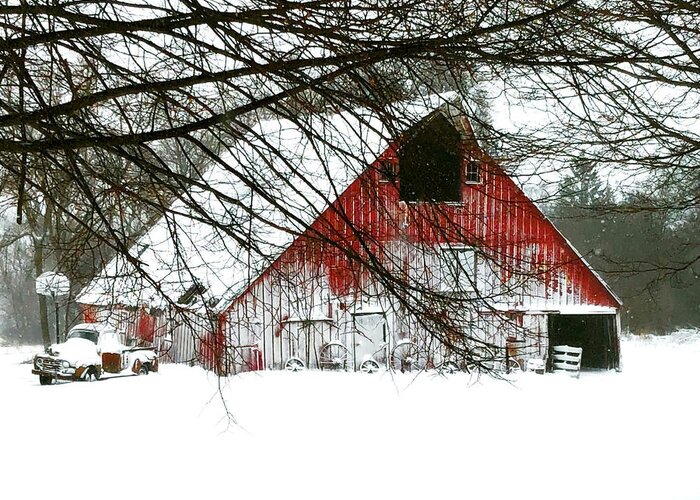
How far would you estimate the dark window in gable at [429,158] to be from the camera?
527 cm

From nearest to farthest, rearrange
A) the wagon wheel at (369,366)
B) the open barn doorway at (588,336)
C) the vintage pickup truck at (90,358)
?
the vintage pickup truck at (90,358) → the wagon wheel at (369,366) → the open barn doorway at (588,336)

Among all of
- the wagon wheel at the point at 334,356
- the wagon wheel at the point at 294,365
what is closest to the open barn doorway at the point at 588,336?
the wagon wheel at the point at 334,356

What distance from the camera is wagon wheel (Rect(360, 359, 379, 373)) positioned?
1872 cm

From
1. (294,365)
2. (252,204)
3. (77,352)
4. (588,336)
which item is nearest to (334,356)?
(294,365)

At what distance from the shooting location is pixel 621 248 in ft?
127

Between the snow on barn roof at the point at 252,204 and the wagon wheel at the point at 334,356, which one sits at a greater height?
the snow on barn roof at the point at 252,204

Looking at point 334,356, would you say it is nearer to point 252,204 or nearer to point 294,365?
point 294,365

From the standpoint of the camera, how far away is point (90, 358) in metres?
18.5

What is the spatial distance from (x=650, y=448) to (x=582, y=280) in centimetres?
876

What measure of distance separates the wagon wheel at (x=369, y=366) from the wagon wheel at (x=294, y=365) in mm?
1363

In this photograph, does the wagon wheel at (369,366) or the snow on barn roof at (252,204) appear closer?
the snow on barn roof at (252,204)

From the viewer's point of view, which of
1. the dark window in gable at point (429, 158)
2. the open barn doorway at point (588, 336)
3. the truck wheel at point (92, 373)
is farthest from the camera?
the open barn doorway at point (588, 336)

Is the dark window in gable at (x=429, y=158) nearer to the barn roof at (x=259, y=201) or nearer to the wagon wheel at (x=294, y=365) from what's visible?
the barn roof at (x=259, y=201)

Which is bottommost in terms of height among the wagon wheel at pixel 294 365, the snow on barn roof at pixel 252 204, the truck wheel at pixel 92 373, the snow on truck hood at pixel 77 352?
the truck wheel at pixel 92 373
